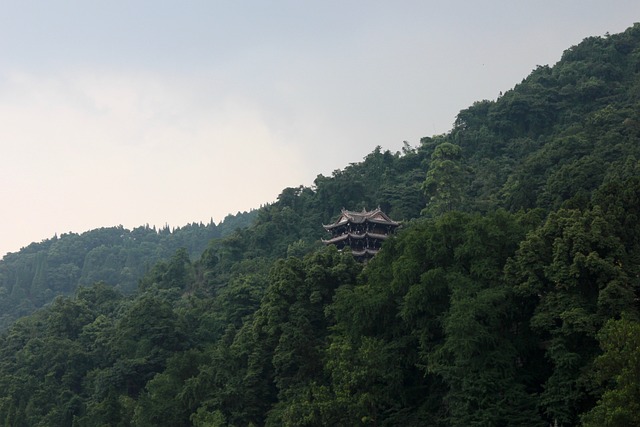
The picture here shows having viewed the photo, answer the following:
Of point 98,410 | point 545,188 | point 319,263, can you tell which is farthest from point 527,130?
point 98,410

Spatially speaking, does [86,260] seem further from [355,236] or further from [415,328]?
[415,328]

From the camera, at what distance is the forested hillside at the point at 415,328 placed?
2411 cm

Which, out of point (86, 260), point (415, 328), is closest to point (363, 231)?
point (415, 328)

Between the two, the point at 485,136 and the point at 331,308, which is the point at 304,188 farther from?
the point at 331,308

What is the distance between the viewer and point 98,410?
35.4 metres

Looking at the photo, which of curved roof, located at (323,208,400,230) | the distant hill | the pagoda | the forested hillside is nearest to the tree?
the forested hillside

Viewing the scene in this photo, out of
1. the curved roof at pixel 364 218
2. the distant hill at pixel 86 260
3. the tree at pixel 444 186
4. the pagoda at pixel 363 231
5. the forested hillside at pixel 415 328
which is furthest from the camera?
the distant hill at pixel 86 260

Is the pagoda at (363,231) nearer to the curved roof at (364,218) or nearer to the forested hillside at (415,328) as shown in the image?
the curved roof at (364,218)

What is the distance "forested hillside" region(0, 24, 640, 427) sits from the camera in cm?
2411

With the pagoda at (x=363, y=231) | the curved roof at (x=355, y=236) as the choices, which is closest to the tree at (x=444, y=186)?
the pagoda at (x=363, y=231)

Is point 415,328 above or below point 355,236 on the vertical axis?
below

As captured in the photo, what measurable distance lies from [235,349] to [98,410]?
277 inches

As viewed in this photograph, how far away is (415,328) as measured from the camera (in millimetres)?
28359

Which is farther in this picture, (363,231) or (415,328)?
(363,231)
